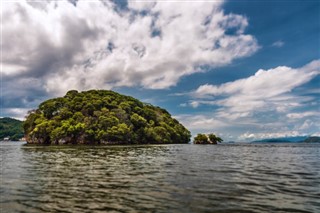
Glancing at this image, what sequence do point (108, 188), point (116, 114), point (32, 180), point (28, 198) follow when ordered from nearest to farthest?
1. point (28, 198)
2. point (108, 188)
3. point (32, 180)
4. point (116, 114)

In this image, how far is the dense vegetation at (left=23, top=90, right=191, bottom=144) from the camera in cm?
15738

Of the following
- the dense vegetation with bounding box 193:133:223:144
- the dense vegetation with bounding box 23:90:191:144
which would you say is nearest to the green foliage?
the dense vegetation with bounding box 193:133:223:144

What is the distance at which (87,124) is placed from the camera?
16138 cm

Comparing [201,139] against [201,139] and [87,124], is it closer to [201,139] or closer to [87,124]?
[201,139]

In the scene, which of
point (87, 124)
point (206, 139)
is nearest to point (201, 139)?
point (206, 139)

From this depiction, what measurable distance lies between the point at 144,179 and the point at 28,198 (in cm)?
1022

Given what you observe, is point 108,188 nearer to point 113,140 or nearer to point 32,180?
point 32,180

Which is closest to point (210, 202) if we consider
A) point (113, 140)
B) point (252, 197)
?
point (252, 197)

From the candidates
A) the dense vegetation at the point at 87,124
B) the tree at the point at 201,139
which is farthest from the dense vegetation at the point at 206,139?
the dense vegetation at the point at 87,124

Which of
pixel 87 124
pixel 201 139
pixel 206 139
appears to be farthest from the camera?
pixel 206 139

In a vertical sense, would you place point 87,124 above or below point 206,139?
above

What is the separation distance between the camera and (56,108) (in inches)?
7185

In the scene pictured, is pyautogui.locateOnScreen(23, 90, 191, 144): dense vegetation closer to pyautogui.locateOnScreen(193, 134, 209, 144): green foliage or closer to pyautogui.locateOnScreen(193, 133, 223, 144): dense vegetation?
pyautogui.locateOnScreen(193, 134, 209, 144): green foliage

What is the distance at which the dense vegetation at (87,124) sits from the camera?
157 m
